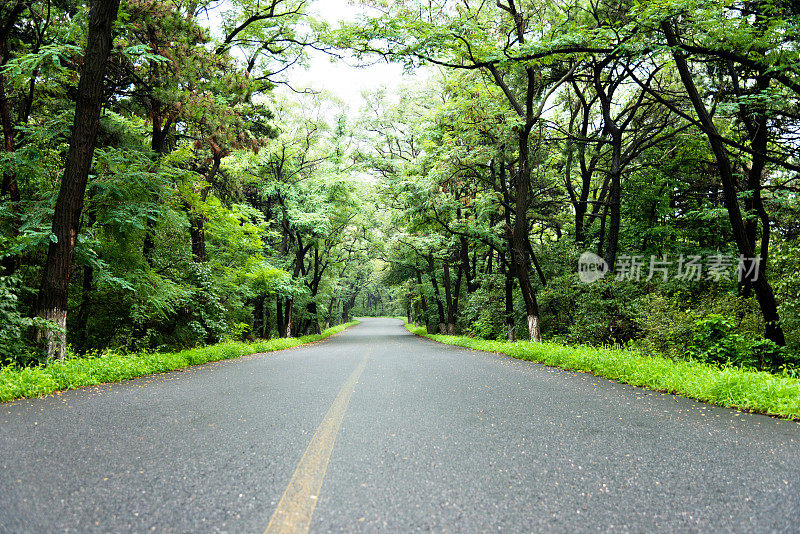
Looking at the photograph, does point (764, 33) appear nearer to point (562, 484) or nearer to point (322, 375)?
point (562, 484)

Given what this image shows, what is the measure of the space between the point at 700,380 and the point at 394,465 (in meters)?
5.10

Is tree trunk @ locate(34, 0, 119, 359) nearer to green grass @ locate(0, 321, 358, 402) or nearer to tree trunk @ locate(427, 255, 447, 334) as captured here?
green grass @ locate(0, 321, 358, 402)

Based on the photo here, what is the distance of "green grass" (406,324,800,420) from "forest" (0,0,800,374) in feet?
5.21

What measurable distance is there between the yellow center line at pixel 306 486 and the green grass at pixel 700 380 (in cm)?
479

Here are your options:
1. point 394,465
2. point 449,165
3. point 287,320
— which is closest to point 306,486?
point 394,465

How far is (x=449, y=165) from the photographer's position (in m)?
14.3

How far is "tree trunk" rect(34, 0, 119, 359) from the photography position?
6.80 m

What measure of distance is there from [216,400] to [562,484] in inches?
168

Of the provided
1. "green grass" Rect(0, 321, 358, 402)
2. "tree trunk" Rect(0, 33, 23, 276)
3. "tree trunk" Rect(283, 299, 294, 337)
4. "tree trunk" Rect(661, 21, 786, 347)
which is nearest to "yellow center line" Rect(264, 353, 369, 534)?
"green grass" Rect(0, 321, 358, 402)

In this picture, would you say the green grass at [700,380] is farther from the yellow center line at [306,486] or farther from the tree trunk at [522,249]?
the yellow center line at [306,486]

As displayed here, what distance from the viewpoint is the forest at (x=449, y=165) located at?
23.7 feet

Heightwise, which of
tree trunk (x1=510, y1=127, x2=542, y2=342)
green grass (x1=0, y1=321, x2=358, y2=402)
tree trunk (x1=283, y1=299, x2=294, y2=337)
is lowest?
tree trunk (x1=283, y1=299, x2=294, y2=337)

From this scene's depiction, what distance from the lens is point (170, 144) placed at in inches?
482

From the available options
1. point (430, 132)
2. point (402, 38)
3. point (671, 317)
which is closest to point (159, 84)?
point (402, 38)
